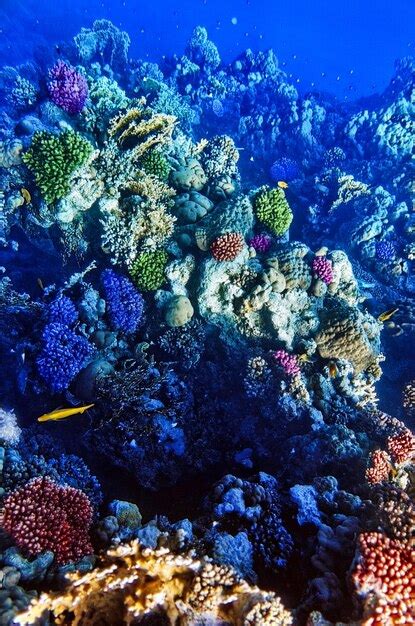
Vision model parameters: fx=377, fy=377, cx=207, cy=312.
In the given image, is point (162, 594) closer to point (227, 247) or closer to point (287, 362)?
point (287, 362)

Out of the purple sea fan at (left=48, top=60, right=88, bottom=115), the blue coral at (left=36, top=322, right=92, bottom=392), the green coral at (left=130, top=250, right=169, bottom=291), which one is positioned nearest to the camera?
the blue coral at (left=36, top=322, right=92, bottom=392)

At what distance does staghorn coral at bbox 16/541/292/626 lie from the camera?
9.64 feet

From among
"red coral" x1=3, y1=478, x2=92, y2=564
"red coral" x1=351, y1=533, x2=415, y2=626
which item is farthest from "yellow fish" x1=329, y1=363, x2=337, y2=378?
"red coral" x1=3, y1=478, x2=92, y2=564

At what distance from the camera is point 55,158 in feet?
20.5

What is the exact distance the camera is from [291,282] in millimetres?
6621

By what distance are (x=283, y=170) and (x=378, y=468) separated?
12.0 metres

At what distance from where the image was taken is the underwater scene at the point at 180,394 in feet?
10.4

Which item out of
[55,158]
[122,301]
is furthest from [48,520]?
[55,158]

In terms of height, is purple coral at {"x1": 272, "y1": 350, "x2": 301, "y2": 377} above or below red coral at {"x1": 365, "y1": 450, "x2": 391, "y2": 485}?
above

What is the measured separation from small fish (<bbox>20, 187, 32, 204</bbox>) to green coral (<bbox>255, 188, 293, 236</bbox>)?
4146 millimetres

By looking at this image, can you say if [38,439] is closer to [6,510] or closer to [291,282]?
[6,510]

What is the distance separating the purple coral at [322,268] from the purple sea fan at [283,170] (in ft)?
27.8

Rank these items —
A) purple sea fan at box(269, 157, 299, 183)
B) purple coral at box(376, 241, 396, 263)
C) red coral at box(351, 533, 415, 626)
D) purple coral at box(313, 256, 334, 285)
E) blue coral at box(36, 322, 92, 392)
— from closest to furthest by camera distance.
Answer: red coral at box(351, 533, 415, 626), blue coral at box(36, 322, 92, 392), purple coral at box(313, 256, 334, 285), purple coral at box(376, 241, 396, 263), purple sea fan at box(269, 157, 299, 183)

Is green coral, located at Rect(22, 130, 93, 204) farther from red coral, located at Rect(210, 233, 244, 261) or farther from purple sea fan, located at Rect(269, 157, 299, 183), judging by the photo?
purple sea fan, located at Rect(269, 157, 299, 183)
